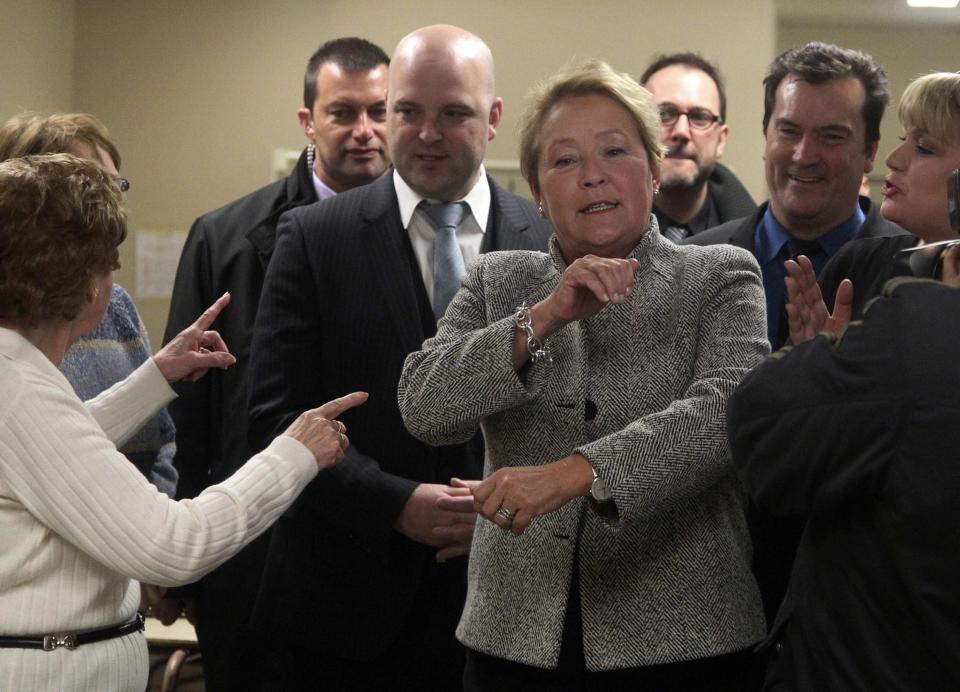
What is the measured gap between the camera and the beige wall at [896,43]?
20.5ft

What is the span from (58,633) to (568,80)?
1111mm

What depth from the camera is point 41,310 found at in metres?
1.67

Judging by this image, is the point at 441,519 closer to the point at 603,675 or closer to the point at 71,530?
the point at 603,675

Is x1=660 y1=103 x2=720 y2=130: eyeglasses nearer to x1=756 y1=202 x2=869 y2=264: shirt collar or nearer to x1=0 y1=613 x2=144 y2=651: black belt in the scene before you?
x1=756 y1=202 x2=869 y2=264: shirt collar

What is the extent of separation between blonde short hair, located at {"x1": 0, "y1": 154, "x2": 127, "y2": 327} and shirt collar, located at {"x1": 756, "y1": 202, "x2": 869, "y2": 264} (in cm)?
140

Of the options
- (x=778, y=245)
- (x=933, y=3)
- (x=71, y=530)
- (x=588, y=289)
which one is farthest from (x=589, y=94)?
(x=933, y=3)

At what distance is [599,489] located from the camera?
5.53ft

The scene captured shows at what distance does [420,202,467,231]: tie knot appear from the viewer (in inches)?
102

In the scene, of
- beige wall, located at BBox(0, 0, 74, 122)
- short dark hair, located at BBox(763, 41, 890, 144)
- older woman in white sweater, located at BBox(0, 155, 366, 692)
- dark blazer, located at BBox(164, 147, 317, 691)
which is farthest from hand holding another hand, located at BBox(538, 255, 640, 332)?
beige wall, located at BBox(0, 0, 74, 122)

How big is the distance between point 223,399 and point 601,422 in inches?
58.6

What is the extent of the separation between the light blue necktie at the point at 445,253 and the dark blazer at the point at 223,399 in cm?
60

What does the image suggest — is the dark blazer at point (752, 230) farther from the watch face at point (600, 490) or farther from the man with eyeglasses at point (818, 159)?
the watch face at point (600, 490)

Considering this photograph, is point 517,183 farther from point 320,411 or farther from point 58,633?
point 58,633

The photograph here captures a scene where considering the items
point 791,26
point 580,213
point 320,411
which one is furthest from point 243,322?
point 791,26
